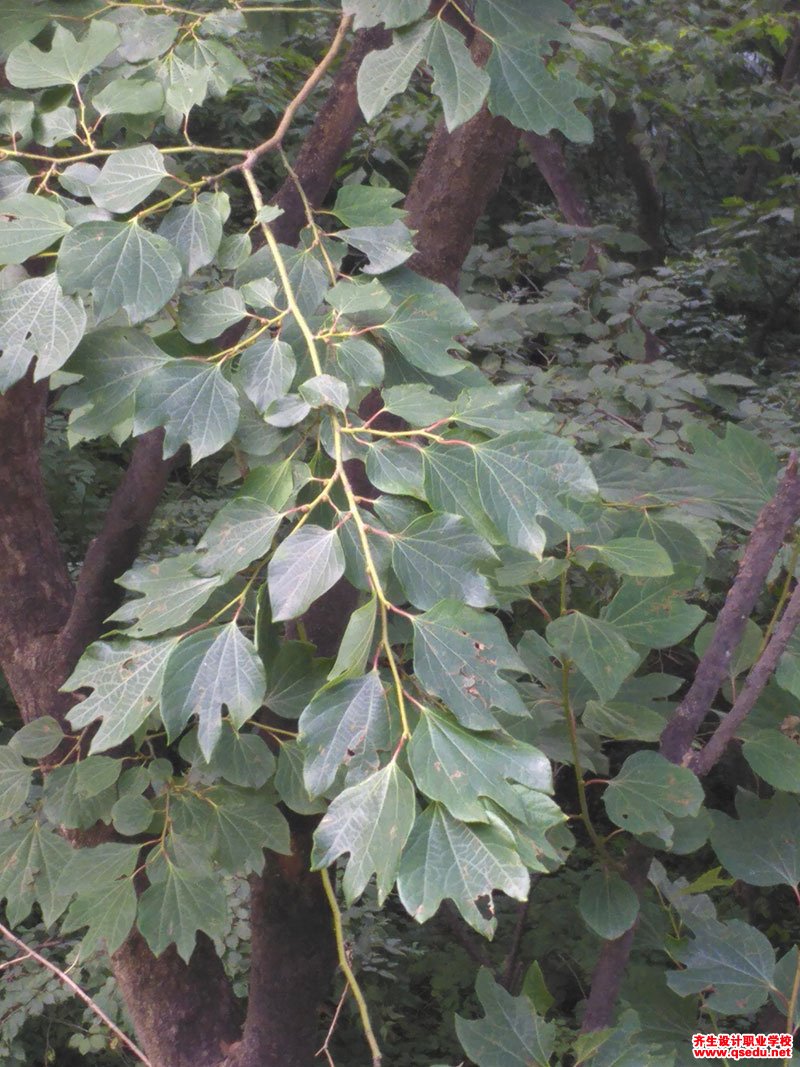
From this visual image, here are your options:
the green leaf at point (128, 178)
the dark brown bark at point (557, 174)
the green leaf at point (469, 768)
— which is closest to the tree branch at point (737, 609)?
the green leaf at point (469, 768)

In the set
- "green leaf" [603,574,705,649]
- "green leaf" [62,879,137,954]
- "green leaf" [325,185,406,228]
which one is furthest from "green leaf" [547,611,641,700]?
"green leaf" [62,879,137,954]

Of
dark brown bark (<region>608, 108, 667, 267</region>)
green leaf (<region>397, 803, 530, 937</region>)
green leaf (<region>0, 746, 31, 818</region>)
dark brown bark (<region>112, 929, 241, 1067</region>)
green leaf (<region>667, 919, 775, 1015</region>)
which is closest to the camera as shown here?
green leaf (<region>397, 803, 530, 937</region>)

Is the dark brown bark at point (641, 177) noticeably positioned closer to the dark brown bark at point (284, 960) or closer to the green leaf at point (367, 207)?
the green leaf at point (367, 207)

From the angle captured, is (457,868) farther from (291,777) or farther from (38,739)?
(38,739)

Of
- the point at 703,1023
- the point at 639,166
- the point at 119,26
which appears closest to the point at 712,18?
the point at 639,166

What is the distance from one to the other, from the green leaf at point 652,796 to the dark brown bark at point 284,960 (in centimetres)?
42

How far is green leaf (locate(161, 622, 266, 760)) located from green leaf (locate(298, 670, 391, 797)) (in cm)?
8

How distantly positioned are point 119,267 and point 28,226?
9 centimetres

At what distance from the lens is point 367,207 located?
0.95 meters

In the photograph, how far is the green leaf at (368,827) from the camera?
594mm

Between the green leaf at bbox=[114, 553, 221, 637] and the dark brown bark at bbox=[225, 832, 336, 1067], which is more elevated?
the green leaf at bbox=[114, 553, 221, 637]

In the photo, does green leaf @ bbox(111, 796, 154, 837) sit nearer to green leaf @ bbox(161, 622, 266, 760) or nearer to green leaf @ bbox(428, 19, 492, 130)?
green leaf @ bbox(161, 622, 266, 760)

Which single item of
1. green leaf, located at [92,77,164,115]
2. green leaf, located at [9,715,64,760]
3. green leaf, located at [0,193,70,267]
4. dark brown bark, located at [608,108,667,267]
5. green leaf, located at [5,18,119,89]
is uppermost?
green leaf, located at [5,18,119,89]

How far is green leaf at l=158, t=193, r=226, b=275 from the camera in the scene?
849 mm
